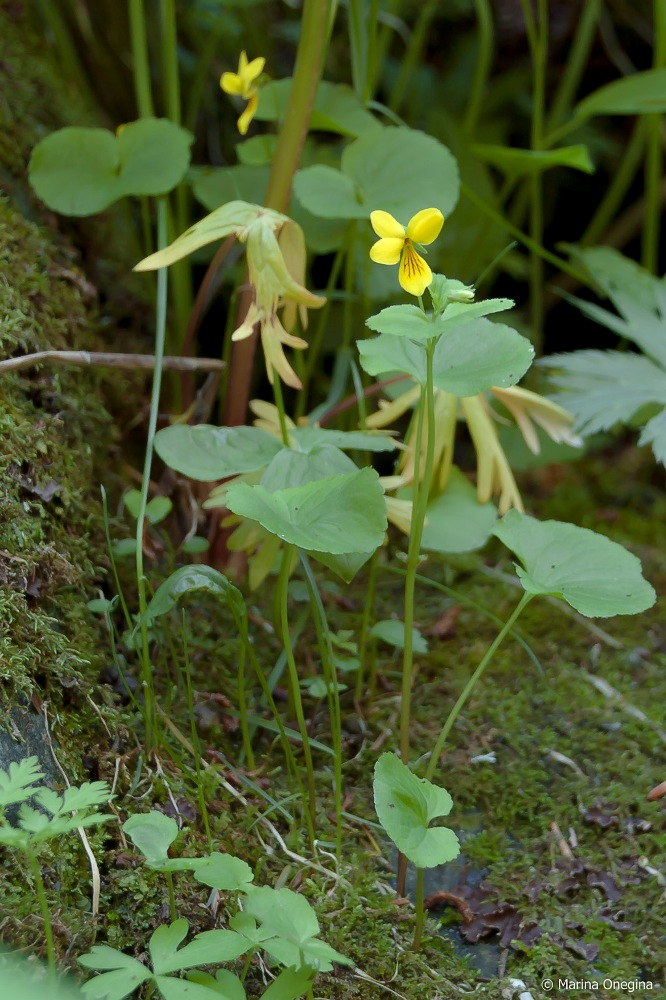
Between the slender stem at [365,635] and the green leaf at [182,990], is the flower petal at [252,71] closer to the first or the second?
the slender stem at [365,635]

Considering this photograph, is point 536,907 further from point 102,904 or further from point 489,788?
point 102,904

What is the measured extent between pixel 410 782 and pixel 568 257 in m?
1.74

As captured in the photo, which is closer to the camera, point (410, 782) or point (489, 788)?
point (410, 782)

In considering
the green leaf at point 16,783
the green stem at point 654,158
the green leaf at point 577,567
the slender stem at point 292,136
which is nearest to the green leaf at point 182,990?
the green leaf at point 16,783

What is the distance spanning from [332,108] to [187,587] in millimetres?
842

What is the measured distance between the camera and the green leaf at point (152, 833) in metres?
0.70

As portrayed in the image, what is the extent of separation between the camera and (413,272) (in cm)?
77

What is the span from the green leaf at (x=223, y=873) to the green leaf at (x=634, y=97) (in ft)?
4.26

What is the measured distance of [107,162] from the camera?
1188 millimetres

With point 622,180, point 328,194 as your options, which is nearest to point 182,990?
point 328,194

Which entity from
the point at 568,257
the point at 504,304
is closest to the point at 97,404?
the point at 504,304

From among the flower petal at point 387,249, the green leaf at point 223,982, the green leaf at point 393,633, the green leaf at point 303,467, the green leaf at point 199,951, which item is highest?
the flower petal at point 387,249

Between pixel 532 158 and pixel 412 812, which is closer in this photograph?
pixel 412 812

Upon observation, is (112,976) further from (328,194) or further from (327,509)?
(328,194)
